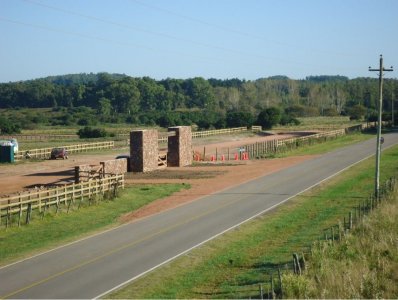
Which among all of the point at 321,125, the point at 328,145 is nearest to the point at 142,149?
the point at 328,145

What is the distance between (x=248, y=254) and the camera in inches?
846

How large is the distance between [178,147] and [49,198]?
2349 cm

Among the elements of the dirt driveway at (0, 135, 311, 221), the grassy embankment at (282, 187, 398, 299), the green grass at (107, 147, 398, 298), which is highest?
the grassy embankment at (282, 187, 398, 299)

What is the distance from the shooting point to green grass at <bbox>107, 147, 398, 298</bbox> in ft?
56.2

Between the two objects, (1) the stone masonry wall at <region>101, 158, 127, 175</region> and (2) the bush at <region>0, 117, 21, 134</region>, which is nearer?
(1) the stone masonry wall at <region>101, 158, 127, 175</region>

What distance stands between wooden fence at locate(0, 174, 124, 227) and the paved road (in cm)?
473

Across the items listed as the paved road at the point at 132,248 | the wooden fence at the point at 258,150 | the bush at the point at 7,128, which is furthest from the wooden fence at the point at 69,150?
the bush at the point at 7,128

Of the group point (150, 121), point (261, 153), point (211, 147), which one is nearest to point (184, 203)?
point (261, 153)

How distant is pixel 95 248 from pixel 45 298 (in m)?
6.16

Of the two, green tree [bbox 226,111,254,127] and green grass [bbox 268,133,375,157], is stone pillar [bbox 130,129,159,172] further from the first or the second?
green tree [bbox 226,111,254,127]

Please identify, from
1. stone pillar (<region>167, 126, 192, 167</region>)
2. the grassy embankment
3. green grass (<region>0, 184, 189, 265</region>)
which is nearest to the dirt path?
green grass (<region>0, 184, 189, 265</region>)

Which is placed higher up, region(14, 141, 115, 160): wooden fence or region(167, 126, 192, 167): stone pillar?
region(167, 126, 192, 167): stone pillar

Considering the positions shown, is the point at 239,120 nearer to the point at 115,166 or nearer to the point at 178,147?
the point at 178,147

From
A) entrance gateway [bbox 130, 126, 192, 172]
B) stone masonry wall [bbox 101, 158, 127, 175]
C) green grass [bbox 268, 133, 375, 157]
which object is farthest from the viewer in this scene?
green grass [bbox 268, 133, 375, 157]
